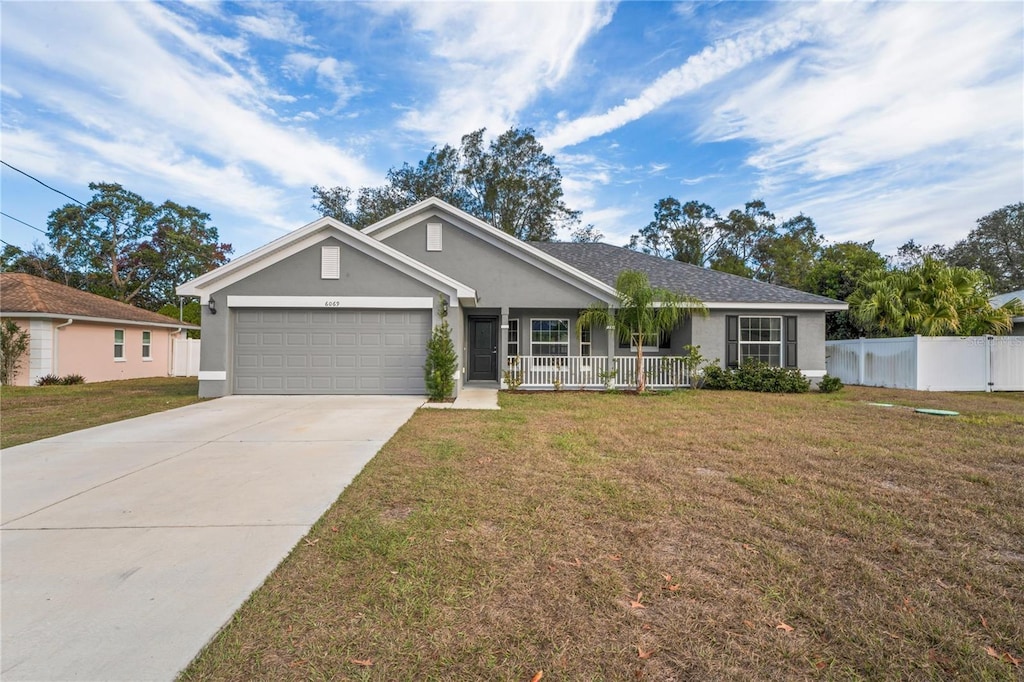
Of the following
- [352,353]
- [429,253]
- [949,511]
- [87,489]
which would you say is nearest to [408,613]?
[87,489]

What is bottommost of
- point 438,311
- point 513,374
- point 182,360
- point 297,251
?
point 513,374

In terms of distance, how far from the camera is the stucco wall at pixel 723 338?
14023 mm

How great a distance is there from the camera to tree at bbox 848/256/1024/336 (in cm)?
1483

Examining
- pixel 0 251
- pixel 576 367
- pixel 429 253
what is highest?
pixel 0 251

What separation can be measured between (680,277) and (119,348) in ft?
71.7

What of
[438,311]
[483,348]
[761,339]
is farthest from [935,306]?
[438,311]

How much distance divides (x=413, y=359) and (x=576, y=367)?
4.75m

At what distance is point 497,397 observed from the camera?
11.8 metres

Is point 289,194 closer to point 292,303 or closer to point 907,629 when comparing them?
point 292,303

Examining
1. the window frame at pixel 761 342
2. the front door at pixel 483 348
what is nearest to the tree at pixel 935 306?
the window frame at pixel 761 342

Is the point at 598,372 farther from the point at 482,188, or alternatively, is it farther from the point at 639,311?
the point at 482,188

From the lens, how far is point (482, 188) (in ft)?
100

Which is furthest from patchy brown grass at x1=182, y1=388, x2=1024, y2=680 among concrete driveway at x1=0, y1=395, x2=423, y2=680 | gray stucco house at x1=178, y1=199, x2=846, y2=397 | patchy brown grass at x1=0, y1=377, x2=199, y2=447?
gray stucco house at x1=178, y1=199, x2=846, y2=397

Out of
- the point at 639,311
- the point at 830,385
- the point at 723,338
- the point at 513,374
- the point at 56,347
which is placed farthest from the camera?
the point at 56,347
